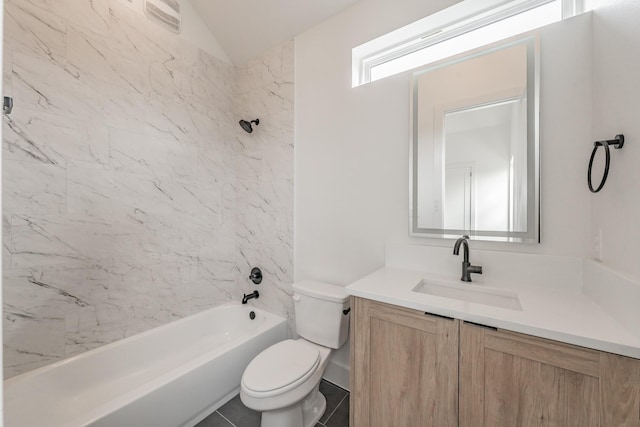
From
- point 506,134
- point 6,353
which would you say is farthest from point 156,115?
point 506,134

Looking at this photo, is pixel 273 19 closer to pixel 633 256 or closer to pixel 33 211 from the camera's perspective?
pixel 33 211

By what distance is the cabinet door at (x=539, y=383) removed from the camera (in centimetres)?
85

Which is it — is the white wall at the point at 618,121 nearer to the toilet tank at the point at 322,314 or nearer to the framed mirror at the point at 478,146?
the framed mirror at the point at 478,146

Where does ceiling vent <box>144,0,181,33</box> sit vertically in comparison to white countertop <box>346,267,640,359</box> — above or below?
above

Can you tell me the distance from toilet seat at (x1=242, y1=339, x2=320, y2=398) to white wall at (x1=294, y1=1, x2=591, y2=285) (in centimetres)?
55

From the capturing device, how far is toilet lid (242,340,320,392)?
4.58 ft

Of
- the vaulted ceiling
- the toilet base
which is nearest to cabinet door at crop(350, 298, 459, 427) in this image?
the toilet base

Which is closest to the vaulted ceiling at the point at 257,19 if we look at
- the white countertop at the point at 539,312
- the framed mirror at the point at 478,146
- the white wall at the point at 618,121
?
the framed mirror at the point at 478,146

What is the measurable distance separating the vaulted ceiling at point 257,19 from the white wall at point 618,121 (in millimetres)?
1380

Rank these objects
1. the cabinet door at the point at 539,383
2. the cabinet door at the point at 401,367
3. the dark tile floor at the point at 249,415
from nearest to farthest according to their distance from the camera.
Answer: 1. the cabinet door at the point at 539,383
2. the cabinet door at the point at 401,367
3. the dark tile floor at the point at 249,415

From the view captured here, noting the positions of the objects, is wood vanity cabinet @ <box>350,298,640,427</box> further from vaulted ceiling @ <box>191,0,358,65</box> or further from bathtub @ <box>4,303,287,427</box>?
vaulted ceiling @ <box>191,0,358,65</box>

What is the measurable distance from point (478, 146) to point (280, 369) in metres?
1.61

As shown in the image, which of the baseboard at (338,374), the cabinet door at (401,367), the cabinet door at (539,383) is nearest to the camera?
the cabinet door at (539,383)

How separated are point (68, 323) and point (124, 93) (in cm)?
150
